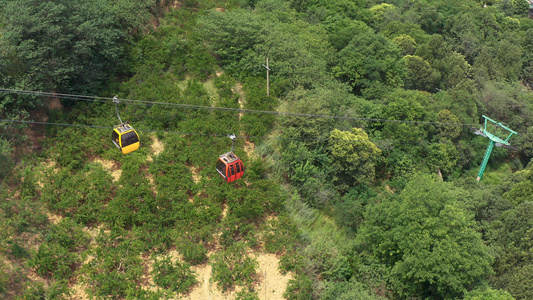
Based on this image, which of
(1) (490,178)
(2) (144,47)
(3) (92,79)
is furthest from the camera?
(1) (490,178)

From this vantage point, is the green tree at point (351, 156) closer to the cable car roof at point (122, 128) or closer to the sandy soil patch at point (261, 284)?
the sandy soil patch at point (261, 284)

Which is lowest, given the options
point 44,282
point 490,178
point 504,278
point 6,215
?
point 490,178

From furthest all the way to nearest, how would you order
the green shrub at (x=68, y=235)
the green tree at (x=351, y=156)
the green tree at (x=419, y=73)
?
the green tree at (x=419, y=73) → the green tree at (x=351, y=156) → the green shrub at (x=68, y=235)

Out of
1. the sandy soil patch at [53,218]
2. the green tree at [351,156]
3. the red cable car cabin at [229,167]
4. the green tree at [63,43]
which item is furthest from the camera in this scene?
the green tree at [351,156]

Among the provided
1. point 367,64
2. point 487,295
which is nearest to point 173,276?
point 487,295

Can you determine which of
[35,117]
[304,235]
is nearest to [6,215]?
[35,117]

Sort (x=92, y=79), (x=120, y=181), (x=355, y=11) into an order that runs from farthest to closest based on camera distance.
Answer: (x=355, y=11), (x=92, y=79), (x=120, y=181)

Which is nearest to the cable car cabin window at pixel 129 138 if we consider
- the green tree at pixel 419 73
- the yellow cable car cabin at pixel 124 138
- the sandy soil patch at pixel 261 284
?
the yellow cable car cabin at pixel 124 138

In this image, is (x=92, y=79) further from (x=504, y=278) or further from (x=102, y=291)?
(x=504, y=278)
